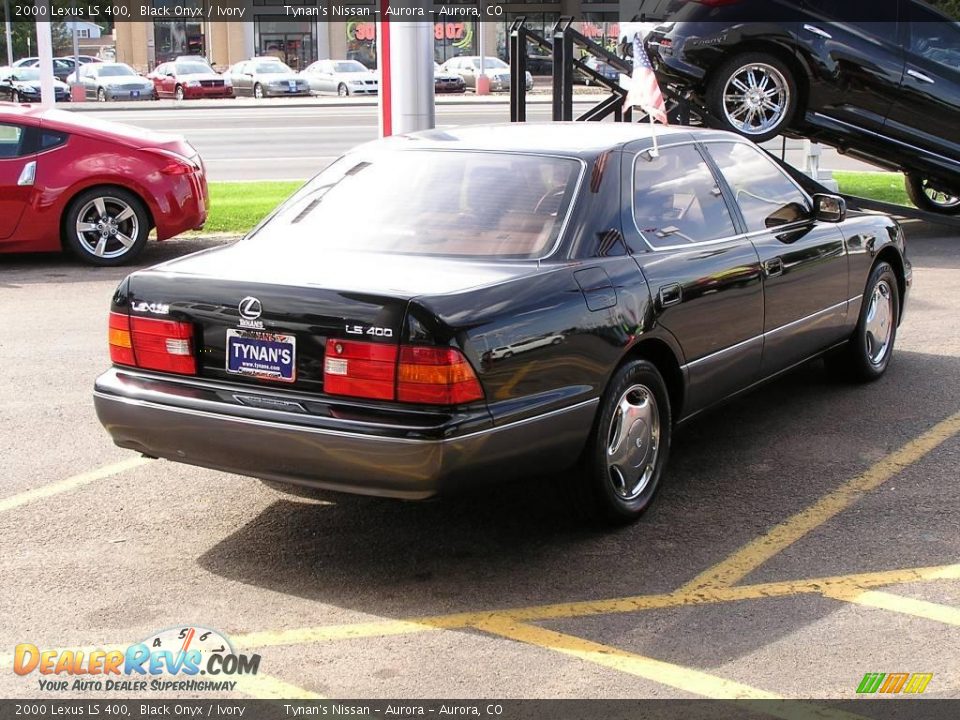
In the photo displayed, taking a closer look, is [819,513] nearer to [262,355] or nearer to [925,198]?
[262,355]

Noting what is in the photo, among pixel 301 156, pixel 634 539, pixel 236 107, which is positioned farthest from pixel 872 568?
pixel 236 107

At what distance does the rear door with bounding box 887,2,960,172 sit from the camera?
12188mm

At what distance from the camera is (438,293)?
4.33 meters

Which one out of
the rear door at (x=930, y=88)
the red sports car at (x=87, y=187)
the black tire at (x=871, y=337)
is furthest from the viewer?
the rear door at (x=930, y=88)

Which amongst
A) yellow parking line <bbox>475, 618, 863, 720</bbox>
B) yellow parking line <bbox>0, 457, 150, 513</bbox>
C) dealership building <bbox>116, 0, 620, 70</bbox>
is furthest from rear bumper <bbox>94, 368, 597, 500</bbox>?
dealership building <bbox>116, 0, 620, 70</bbox>

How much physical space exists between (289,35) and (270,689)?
204 feet

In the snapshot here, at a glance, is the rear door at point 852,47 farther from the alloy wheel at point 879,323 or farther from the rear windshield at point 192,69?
the rear windshield at point 192,69

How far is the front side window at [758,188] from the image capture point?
6047mm

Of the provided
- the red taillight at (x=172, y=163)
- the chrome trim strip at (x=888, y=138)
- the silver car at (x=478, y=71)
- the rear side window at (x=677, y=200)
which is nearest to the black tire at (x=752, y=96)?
the chrome trim strip at (x=888, y=138)

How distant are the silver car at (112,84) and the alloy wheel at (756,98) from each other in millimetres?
35443

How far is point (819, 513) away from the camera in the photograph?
17.1 ft

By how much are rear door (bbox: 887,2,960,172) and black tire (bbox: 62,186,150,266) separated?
7.18 metres

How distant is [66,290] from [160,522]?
18.5ft

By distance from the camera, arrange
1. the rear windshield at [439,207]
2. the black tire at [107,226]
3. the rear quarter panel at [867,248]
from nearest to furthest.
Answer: the rear windshield at [439,207], the rear quarter panel at [867,248], the black tire at [107,226]
